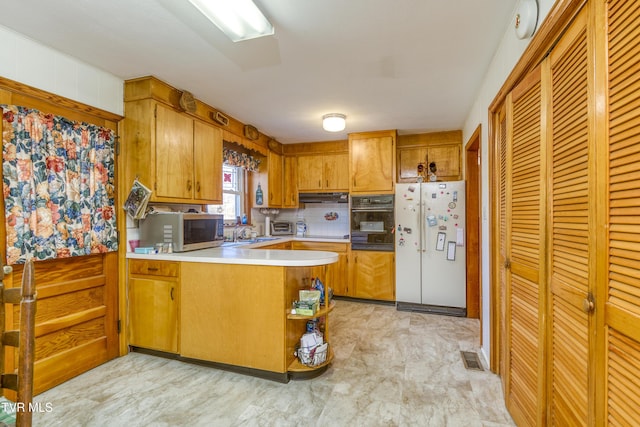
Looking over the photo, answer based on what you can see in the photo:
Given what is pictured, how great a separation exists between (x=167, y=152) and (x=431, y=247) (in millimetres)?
3165

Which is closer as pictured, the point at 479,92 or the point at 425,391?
the point at 425,391

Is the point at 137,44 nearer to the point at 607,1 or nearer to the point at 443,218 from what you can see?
the point at 607,1

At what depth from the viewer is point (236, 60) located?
7.35 ft

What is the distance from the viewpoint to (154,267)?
2.57 m

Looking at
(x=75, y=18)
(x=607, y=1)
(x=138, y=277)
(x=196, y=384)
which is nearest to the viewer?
(x=607, y=1)

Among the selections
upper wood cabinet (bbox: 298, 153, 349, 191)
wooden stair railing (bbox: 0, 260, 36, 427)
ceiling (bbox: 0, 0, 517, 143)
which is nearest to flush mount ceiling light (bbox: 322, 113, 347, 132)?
ceiling (bbox: 0, 0, 517, 143)

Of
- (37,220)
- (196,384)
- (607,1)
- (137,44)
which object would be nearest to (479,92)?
(607,1)

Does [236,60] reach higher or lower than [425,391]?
higher

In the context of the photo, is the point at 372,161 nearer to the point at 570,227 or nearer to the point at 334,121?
the point at 334,121

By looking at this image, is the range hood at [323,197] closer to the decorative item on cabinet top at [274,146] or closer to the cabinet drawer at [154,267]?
the decorative item on cabinet top at [274,146]

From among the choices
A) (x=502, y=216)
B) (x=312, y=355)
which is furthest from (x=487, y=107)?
(x=312, y=355)

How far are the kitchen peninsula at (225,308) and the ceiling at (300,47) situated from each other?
1470 mm

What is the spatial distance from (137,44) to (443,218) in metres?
3.50

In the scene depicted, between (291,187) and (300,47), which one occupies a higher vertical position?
(300,47)
